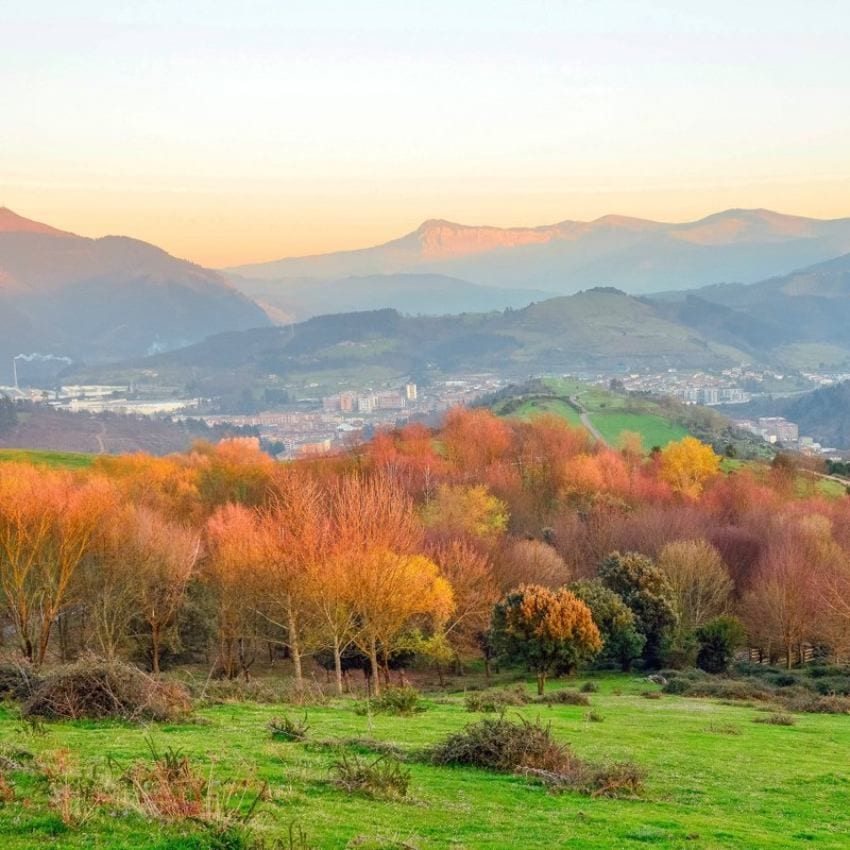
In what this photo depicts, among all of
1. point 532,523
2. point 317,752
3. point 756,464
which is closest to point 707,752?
point 317,752

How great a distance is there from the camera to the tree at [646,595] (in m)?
49.8

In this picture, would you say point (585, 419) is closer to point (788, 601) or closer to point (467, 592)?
point (788, 601)

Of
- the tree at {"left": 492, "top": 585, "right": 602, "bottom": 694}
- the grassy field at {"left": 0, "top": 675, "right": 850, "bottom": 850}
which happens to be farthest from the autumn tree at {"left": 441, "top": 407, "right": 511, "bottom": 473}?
the grassy field at {"left": 0, "top": 675, "right": 850, "bottom": 850}

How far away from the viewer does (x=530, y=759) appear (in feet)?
55.3

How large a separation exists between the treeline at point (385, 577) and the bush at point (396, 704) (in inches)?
482

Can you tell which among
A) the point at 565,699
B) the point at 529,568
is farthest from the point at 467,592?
the point at 565,699

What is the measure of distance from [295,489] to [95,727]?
28.9 meters

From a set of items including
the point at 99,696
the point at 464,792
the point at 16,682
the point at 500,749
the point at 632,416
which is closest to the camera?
the point at 464,792

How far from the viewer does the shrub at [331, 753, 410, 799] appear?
558 inches

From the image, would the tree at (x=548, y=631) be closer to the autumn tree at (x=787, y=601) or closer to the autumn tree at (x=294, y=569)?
the autumn tree at (x=294, y=569)

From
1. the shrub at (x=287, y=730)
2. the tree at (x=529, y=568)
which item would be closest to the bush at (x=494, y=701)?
the shrub at (x=287, y=730)

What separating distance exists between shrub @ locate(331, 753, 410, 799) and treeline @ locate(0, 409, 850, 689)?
2405cm

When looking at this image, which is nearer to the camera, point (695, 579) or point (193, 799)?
point (193, 799)

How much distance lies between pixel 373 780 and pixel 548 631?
1037 inches
